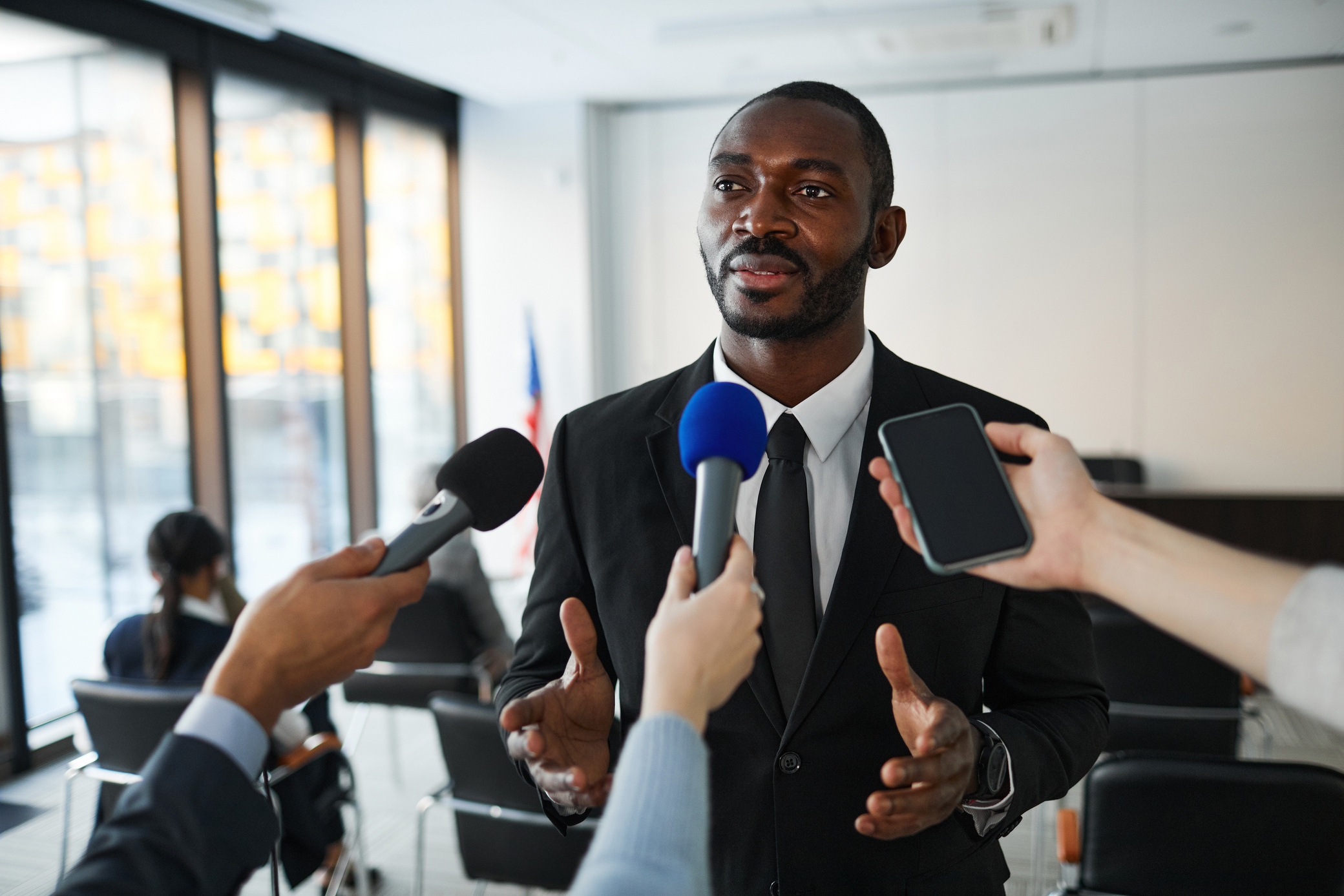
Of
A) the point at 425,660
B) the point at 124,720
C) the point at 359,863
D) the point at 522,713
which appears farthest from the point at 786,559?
the point at 425,660

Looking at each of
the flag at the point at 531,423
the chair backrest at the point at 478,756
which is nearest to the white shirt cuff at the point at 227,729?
the chair backrest at the point at 478,756

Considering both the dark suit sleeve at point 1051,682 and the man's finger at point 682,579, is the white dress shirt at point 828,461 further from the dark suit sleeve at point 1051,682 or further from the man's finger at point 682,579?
the man's finger at point 682,579

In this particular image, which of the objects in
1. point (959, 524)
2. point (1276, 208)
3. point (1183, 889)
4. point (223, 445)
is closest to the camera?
point (959, 524)

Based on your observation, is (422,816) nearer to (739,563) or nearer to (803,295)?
(803,295)

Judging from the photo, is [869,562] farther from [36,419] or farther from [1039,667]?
[36,419]

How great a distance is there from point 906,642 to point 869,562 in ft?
0.37

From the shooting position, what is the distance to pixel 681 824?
0.68m

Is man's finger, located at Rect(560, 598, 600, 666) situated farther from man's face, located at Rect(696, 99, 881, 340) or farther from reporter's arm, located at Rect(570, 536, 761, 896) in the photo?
man's face, located at Rect(696, 99, 881, 340)

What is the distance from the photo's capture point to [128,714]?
2.37 meters

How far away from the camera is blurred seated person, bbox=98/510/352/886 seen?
8.75ft

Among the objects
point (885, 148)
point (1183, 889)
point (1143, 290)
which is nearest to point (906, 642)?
point (885, 148)

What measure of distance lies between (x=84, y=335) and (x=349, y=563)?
13.1ft

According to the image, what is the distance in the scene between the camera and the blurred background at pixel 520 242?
4156 mm

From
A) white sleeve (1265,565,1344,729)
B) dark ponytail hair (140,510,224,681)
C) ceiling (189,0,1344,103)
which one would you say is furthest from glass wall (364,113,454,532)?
white sleeve (1265,565,1344,729)
